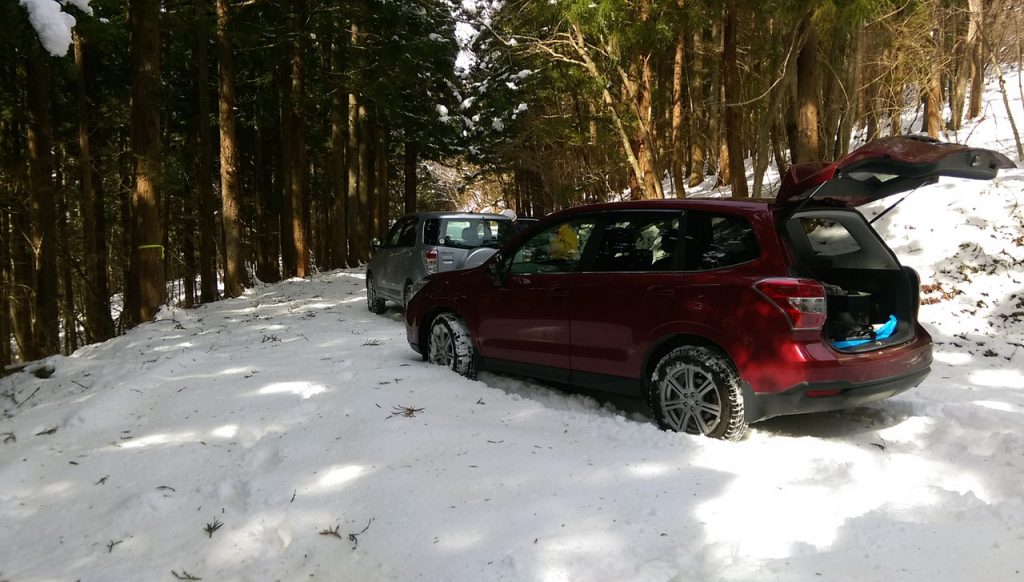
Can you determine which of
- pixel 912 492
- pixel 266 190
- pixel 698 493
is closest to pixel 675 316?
pixel 698 493

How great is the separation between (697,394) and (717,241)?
103 cm

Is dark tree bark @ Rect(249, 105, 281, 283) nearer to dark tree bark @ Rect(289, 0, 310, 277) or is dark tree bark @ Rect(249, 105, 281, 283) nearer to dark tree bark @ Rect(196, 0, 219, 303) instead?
dark tree bark @ Rect(289, 0, 310, 277)

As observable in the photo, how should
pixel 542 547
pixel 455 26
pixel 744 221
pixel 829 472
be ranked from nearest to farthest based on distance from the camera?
pixel 542 547 → pixel 829 472 → pixel 744 221 → pixel 455 26

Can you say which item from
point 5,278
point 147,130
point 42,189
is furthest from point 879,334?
point 5,278

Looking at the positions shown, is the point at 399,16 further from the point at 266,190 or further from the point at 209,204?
the point at 266,190

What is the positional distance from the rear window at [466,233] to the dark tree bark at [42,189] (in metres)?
9.19

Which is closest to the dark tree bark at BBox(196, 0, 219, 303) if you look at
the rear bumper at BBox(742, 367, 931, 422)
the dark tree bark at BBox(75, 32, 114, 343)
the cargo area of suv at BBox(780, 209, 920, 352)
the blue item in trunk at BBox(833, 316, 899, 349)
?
the dark tree bark at BBox(75, 32, 114, 343)

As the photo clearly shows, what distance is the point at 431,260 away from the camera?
9.16 meters

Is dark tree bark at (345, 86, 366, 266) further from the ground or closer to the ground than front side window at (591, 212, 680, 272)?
further from the ground

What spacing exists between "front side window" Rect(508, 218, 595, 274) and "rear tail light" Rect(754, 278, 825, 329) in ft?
5.38

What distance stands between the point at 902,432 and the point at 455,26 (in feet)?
71.9

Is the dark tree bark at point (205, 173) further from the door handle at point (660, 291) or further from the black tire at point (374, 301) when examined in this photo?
the door handle at point (660, 291)

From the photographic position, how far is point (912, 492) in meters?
3.31

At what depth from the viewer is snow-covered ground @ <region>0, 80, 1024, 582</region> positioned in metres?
2.79
